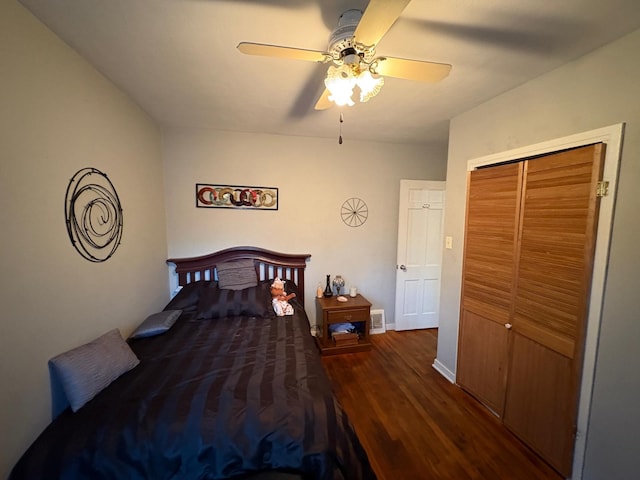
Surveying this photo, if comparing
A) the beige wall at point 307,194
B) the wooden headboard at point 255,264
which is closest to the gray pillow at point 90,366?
the wooden headboard at point 255,264

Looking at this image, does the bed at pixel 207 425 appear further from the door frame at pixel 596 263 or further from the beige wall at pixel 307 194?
the beige wall at pixel 307 194

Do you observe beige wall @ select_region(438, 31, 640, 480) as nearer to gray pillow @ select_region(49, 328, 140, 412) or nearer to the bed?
the bed

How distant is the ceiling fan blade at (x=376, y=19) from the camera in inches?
33.4

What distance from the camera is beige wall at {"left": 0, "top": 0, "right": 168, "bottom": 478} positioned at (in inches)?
46.3

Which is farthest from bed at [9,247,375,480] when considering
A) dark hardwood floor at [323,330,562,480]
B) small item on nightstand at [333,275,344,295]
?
small item on nightstand at [333,275,344,295]

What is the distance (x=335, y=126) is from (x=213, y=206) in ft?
5.48

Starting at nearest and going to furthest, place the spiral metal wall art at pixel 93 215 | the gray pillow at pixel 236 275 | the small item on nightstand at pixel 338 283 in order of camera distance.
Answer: the spiral metal wall art at pixel 93 215 → the gray pillow at pixel 236 275 → the small item on nightstand at pixel 338 283

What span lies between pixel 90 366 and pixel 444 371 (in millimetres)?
2866

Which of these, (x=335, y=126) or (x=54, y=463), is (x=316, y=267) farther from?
(x=54, y=463)

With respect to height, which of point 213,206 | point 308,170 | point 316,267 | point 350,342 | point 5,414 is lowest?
point 350,342

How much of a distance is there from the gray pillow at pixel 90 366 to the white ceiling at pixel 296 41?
1.77m

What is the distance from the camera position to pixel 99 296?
179cm

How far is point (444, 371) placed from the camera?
8.52ft

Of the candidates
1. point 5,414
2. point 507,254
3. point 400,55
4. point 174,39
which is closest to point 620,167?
point 507,254
